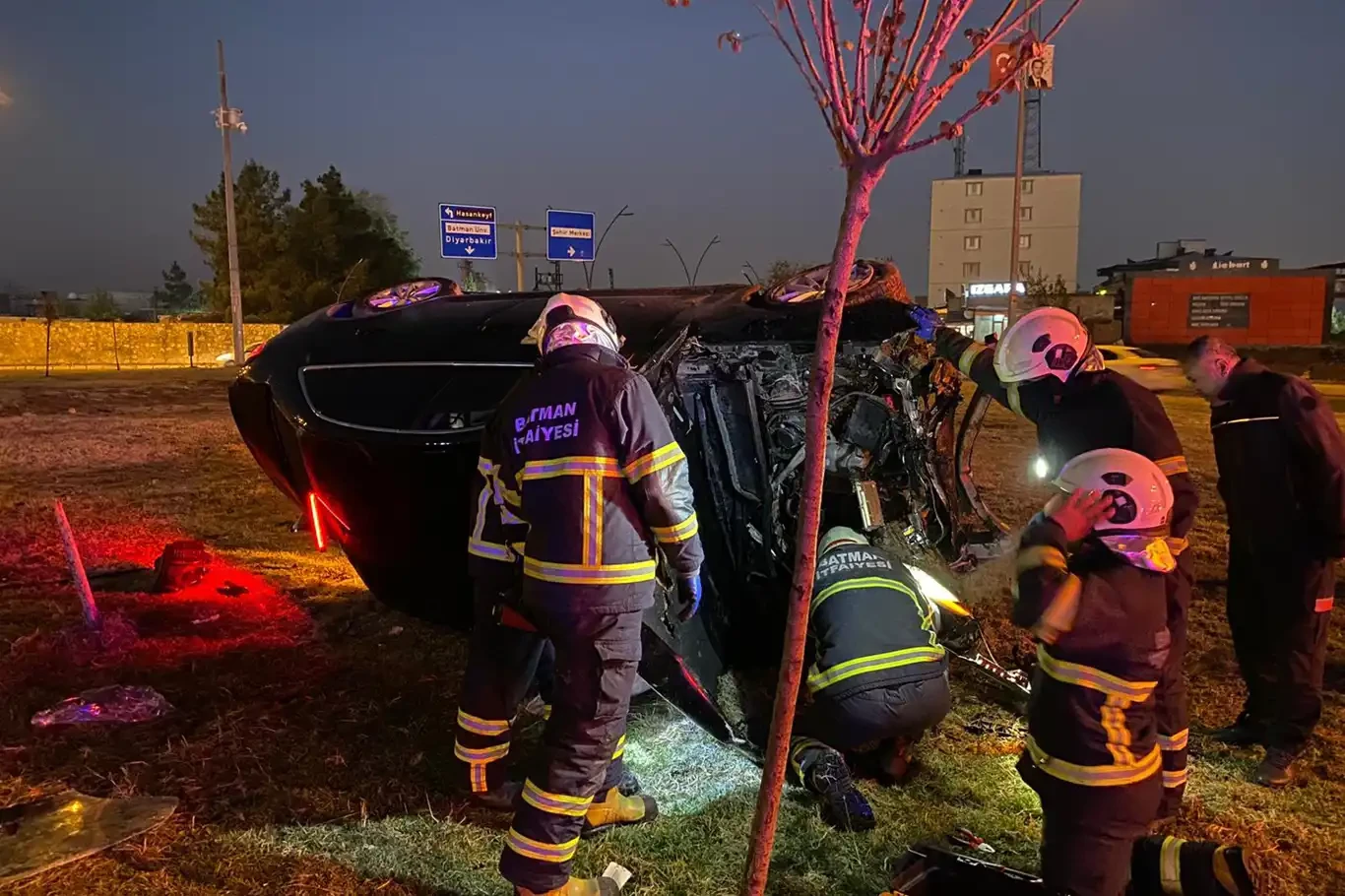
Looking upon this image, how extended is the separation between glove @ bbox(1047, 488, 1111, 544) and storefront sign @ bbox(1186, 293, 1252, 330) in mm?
34505

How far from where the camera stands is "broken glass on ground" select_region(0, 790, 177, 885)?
2768mm

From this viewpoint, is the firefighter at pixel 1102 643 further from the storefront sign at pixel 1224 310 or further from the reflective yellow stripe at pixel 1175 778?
the storefront sign at pixel 1224 310

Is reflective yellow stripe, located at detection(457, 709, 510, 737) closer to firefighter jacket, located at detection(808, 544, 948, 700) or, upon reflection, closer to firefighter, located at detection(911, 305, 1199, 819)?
firefighter jacket, located at detection(808, 544, 948, 700)

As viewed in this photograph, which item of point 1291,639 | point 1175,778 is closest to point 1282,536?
point 1291,639

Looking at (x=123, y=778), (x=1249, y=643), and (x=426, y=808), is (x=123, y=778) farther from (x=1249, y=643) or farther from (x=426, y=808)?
(x=1249, y=643)

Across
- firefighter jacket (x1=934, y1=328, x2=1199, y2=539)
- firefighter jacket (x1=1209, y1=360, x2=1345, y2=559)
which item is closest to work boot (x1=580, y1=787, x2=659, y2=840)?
firefighter jacket (x1=934, y1=328, x2=1199, y2=539)

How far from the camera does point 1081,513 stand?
7.79 ft

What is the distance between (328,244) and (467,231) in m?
19.3

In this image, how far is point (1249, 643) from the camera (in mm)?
3660

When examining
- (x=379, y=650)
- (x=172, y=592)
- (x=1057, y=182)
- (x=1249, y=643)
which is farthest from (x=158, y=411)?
(x=1057, y=182)

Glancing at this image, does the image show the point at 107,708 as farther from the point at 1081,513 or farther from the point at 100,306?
the point at 100,306

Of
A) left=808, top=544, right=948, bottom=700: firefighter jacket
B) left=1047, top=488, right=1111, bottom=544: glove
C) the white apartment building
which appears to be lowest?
left=808, top=544, right=948, bottom=700: firefighter jacket

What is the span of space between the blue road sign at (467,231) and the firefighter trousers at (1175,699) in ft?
60.6

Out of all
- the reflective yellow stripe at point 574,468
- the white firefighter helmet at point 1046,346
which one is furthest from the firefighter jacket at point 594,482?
the white firefighter helmet at point 1046,346
